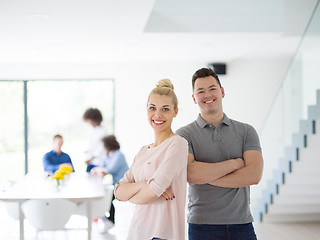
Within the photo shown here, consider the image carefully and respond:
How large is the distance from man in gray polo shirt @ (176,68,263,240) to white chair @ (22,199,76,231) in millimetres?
2568

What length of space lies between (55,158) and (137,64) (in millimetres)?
3442

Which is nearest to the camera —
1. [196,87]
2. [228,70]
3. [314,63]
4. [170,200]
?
[170,200]

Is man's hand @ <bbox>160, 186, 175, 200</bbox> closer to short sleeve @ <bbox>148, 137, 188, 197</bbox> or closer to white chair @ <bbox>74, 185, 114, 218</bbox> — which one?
short sleeve @ <bbox>148, 137, 188, 197</bbox>


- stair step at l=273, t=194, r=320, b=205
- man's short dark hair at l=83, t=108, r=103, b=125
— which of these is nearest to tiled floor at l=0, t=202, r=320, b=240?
stair step at l=273, t=194, r=320, b=205

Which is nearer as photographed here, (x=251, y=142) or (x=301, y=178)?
(x=251, y=142)

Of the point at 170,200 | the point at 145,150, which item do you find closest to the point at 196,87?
the point at 145,150

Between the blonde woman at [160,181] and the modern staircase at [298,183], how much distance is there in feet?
11.7

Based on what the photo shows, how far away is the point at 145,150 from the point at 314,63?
13.0 feet

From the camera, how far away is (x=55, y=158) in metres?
6.46

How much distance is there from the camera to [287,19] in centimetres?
669

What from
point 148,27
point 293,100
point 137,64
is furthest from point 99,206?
point 137,64

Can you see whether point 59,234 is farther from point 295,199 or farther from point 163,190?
point 163,190

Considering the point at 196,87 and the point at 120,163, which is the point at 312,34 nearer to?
the point at 120,163

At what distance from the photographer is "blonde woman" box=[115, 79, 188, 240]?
196 cm
